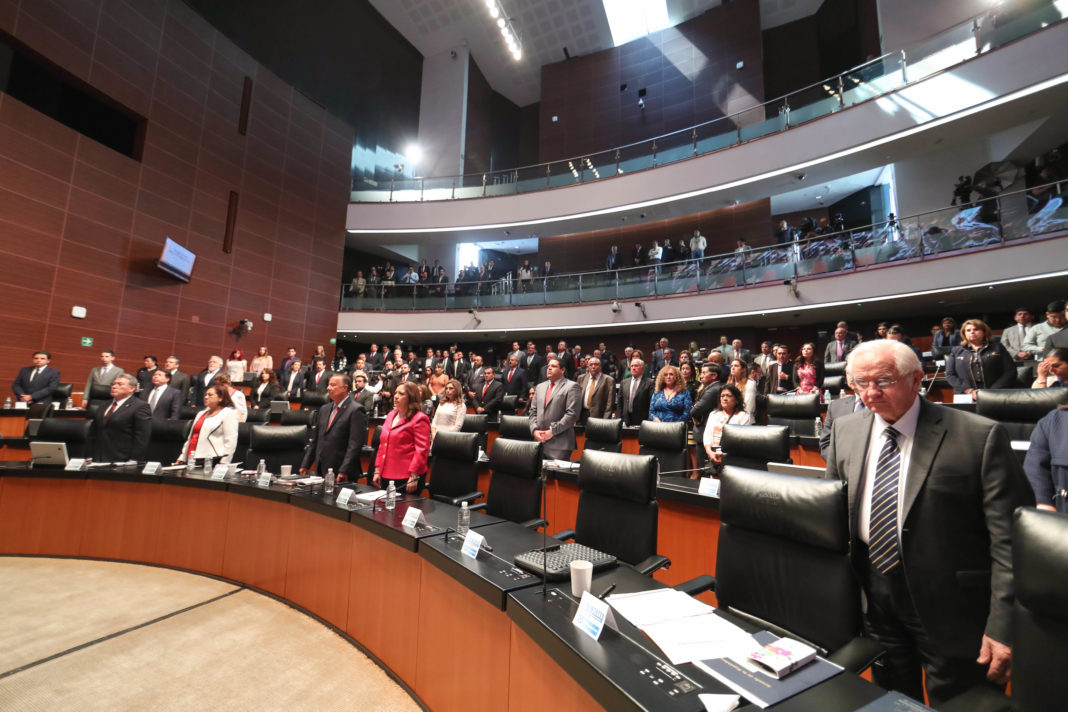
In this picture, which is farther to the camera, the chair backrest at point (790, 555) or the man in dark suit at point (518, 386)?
the man in dark suit at point (518, 386)

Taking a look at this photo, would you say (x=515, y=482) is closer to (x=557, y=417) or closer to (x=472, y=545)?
(x=472, y=545)

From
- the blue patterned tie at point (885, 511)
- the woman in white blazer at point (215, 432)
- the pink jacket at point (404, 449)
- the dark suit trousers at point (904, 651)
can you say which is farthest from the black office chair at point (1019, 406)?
the woman in white blazer at point (215, 432)

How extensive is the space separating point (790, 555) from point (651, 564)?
0.59 m

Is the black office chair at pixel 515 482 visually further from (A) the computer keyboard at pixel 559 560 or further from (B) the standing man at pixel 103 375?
(B) the standing man at pixel 103 375

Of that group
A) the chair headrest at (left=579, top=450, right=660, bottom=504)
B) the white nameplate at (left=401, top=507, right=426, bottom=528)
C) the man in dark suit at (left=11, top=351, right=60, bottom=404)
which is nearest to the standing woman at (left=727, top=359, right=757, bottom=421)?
the chair headrest at (left=579, top=450, right=660, bottom=504)

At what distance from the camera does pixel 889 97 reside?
8.29 meters

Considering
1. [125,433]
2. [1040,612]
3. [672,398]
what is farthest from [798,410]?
[125,433]

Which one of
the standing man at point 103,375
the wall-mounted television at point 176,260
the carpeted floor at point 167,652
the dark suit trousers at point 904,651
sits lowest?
the carpeted floor at point 167,652

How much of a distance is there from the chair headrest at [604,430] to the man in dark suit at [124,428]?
12.2ft

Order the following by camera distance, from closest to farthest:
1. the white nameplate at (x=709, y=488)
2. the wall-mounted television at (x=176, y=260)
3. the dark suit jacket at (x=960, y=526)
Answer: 1. the dark suit jacket at (x=960, y=526)
2. the white nameplate at (x=709, y=488)
3. the wall-mounted television at (x=176, y=260)

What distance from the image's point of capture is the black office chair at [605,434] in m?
3.76

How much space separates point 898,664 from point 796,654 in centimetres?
62

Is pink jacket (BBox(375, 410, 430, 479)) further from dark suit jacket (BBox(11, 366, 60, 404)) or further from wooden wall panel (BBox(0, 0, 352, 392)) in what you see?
wooden wall panel (BBox(0, 0, 352, 392))

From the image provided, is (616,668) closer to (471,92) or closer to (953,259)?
(953,259)
